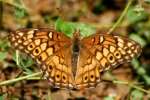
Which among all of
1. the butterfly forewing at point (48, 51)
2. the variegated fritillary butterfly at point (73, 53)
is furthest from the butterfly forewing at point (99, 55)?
the butterfly forewing at point (48, 51)

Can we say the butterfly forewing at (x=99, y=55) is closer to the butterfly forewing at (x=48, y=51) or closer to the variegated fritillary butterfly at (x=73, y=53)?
the variegated fritillary butterfly at (x=73, y=53)

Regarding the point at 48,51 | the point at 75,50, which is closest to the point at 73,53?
the point at 75,50

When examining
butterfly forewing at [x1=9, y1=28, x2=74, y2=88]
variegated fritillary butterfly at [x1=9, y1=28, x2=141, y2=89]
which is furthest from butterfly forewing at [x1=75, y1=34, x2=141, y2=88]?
butterfly forewing at [x1=9, y1=28, x2=74, y2=88]

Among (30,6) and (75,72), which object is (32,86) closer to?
(75,72)

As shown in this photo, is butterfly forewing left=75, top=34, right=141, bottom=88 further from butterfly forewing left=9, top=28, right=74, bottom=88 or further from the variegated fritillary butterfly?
butterfly forewing left=9, top=28, right=74, bottom=88

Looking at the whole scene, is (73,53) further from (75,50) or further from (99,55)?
(99,55)
